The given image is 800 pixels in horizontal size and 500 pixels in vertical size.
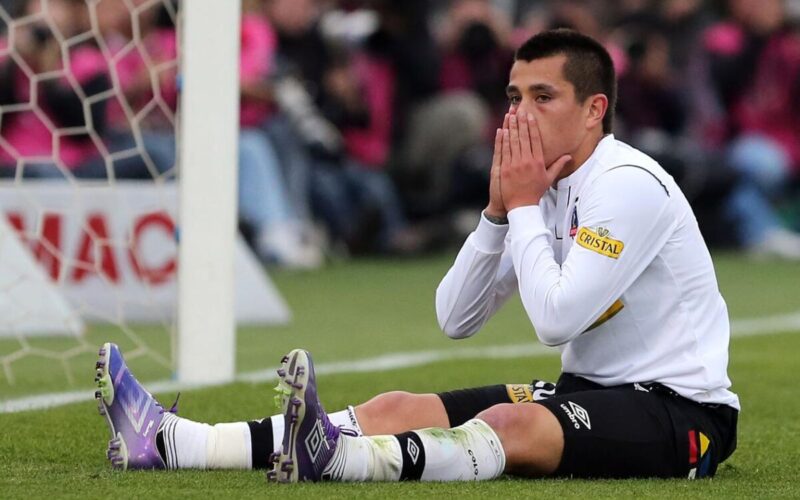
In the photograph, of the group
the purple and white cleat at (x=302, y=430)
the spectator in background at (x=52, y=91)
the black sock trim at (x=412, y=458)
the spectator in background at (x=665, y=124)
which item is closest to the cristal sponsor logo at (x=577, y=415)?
the black sock trim at (x=412, y=458)

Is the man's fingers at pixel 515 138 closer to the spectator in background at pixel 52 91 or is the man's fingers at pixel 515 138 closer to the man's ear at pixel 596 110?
the man's ear at pixel 596 110

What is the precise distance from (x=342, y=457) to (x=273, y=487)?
0.20 metres

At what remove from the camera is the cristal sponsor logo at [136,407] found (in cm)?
458

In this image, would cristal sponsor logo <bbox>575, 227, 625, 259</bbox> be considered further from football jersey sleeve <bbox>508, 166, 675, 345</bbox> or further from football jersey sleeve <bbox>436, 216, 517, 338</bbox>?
football jersey sleeve <bbox>436, 216, 517, 338</bbox>

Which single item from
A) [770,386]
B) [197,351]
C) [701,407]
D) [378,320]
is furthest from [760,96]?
[701,407]

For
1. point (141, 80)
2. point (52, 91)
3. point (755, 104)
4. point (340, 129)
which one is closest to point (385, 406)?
point (141, 80)

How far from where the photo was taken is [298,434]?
13.8ft

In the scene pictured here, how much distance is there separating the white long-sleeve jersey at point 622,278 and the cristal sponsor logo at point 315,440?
70cm

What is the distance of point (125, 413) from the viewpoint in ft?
15.1

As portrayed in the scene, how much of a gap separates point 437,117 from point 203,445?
36.6 ft

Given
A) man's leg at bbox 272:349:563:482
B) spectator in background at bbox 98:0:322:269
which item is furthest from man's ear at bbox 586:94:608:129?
spectator in background at bbox 98:0:322:269

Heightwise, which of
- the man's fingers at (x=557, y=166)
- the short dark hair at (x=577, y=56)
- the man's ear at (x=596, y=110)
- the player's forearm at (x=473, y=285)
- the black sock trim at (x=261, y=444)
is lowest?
the black sock trim at (x=261, y=444)

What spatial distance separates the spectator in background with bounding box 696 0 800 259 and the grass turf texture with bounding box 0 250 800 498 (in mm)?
2369

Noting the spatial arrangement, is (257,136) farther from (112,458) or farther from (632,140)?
(112,458)
